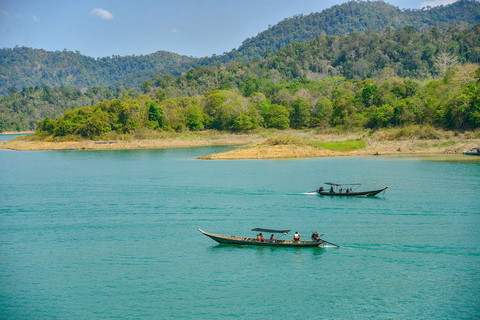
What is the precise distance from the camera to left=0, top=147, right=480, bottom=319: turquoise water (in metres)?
21.1

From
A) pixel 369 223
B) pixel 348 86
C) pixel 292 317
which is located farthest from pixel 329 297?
pixel 348 86

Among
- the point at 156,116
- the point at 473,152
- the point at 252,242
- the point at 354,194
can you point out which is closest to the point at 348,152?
the point at 473,152

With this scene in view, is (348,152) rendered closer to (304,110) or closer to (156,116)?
(304,110)

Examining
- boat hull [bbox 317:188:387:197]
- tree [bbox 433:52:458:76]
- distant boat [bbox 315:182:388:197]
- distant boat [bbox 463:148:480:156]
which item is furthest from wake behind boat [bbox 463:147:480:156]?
tree [bbox 433:52:458:76]

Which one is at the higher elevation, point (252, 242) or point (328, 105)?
point (328, 105)

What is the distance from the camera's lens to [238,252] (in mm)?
27562

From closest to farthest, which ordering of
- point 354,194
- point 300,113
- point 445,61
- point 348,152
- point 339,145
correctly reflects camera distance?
point 354,194, point 348,152, point 339,145, point 300,113, point 445,61

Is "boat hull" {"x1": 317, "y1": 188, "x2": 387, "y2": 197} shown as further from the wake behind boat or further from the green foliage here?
the wake behind boat

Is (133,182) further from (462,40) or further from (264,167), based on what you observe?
(462,40)

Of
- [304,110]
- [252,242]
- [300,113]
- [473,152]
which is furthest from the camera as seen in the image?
[300,113]

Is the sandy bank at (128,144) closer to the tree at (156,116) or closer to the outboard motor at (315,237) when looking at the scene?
the tree at (156,116)

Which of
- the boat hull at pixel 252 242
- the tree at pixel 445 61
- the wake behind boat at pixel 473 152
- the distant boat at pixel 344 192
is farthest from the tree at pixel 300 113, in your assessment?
the boat hull at pixel 252 242

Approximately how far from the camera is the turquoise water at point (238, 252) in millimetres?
21078

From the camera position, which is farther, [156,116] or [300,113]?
[300,113]
